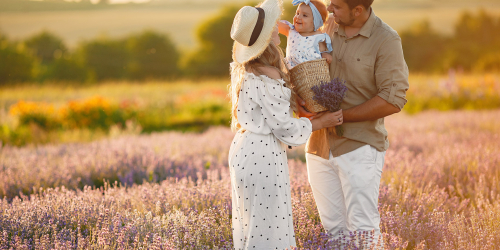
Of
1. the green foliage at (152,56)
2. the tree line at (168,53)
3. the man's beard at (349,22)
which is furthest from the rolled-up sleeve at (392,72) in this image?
the green foliage at (152,56)

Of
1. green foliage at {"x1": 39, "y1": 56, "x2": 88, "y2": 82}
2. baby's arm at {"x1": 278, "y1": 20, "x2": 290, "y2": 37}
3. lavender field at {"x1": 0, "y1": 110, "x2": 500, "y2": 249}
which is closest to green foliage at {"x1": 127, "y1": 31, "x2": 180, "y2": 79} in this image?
green foliage at {"x1": 39, "y1": 56, "x2": 88, "y2": 82}

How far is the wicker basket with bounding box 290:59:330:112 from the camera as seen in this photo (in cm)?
253

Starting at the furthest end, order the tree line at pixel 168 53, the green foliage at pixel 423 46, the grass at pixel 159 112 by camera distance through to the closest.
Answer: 1. the green foliage at pixel 423 46
2. the tree line at pixel 168 53
3. the grass at pixel 159 112

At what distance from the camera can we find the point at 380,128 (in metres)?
2.71

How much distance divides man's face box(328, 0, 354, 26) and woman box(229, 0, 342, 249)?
37 centimetres

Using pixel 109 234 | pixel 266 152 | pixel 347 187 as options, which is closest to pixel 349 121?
pixel 347 187

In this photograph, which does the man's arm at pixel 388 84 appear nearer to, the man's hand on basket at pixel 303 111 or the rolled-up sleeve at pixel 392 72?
the rolled-up sleeve at pixel 392 72

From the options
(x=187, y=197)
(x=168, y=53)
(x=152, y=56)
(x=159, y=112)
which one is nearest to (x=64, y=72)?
(x=152, y=56)

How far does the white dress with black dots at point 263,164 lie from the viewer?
2.51 meters

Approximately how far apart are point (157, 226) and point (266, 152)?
1119 millimetres

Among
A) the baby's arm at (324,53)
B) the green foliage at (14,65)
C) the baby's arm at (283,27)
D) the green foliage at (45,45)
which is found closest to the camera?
the baby's arm at (324,53)

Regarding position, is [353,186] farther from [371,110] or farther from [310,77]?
[310,77]

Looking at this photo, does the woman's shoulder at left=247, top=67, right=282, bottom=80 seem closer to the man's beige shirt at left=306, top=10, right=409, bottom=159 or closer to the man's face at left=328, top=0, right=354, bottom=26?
the man's beige shirt at left=306, top=10, right=409, bottom=159

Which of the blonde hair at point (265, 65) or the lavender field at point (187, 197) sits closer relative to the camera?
the blonde hair at point (265, 65)
